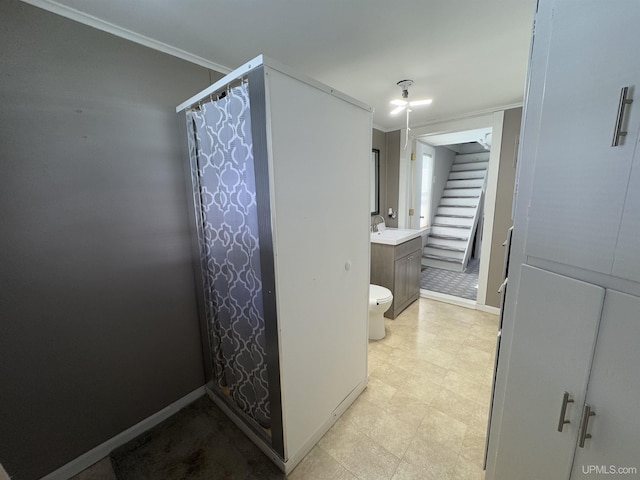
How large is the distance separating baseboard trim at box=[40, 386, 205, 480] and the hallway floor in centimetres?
4

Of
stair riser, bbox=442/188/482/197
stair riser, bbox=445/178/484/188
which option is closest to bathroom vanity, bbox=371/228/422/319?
stair riser, bbox=442/188/482/197

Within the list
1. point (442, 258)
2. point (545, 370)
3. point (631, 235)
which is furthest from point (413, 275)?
point (631, 235)

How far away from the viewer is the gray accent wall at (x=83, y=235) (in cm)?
112

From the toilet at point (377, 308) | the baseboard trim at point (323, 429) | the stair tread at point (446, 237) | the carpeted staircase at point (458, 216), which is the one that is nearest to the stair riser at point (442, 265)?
the carpeted staircase at point (458, 216)

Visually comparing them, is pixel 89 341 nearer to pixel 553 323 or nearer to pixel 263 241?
pixel 263 241

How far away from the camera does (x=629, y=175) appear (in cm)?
60

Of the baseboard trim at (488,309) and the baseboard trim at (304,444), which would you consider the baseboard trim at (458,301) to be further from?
the baseboard trim at (304,444)

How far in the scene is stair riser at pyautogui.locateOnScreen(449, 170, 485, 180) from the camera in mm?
5105

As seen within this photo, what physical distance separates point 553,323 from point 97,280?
6.53 feet

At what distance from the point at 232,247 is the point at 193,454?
1.19 metres

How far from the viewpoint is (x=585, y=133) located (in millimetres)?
669

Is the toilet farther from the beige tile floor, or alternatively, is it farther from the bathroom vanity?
the bathroom vanity

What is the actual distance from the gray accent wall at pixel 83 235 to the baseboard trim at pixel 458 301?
3.03 m

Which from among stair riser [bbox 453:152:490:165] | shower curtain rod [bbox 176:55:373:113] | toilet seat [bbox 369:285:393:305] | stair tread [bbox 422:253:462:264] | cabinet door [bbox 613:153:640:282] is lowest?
stair tread [bbox 422:253:462:264]
